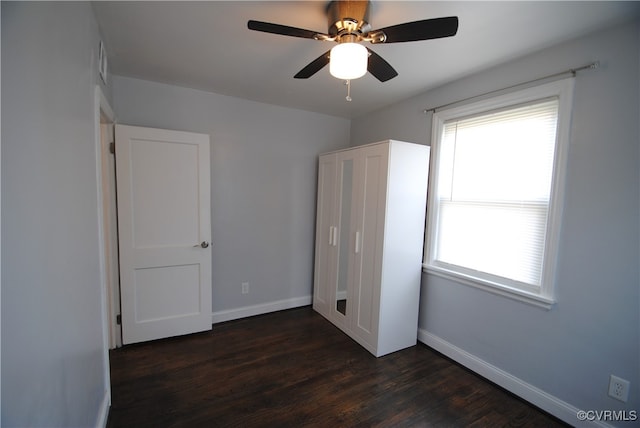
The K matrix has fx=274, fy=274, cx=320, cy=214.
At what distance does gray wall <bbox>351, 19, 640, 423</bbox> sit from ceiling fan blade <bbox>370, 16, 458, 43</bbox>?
115 cm

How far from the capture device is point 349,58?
1.39 metres

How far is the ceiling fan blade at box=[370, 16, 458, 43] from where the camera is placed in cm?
123

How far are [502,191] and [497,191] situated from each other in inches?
1.5

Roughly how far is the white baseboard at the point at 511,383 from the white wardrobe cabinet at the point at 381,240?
0.27 m

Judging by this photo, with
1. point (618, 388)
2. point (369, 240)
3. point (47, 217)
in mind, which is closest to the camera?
point (47, 217)

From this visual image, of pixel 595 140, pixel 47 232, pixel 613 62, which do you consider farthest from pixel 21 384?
pixel 613 62

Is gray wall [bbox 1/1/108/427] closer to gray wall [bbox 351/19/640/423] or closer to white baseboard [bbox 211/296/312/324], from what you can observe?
white baseboard [bbox 211/296/312/324]

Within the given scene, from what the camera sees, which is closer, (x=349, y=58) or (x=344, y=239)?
(x=349, y=58)

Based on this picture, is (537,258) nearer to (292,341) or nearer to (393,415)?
(393,415)

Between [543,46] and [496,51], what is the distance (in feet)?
0.93

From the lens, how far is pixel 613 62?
64.2 inches

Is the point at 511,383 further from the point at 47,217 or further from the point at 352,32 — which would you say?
the point at 47,217

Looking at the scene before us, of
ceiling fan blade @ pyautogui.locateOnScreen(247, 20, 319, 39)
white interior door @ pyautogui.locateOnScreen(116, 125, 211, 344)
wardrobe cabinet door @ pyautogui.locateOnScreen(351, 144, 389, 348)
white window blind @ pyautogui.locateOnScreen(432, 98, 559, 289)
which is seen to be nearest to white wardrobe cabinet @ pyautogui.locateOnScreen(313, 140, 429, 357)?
wardrobe cabinet door @ pyautogui.locateOnScreen(351, 144, 389, 348)

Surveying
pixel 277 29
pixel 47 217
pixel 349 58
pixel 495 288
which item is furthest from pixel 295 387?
pixel 277 29
